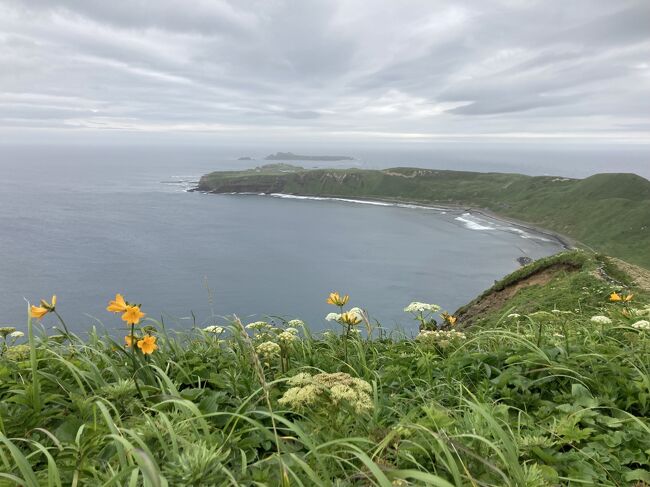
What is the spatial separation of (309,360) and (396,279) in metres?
78.5

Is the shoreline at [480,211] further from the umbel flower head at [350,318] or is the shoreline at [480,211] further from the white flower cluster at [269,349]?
the white flower cluster at [269,349]

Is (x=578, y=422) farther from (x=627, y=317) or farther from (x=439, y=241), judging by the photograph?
(x=439, y=241)

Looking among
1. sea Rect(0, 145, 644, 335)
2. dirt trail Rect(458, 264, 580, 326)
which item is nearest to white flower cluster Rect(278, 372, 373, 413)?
dirt trail Rect(458, 264, 580, 326)

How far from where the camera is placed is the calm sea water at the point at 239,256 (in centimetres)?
6738

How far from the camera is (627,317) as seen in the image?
573cm

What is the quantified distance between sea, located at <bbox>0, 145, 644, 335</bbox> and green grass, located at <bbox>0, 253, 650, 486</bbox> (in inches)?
1269

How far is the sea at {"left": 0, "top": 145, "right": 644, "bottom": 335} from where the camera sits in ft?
219

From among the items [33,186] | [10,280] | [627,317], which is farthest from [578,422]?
[33,186]

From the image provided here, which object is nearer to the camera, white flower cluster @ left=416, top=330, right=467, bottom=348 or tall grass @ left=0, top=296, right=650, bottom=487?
tall grass @ left=0, top=296, right=650, bottom=487

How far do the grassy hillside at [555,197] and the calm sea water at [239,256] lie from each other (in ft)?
46.2

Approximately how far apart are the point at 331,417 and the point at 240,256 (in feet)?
309

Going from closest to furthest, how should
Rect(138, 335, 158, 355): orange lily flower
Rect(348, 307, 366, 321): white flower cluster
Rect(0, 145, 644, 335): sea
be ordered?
1. Rect(138, 335, 158, 355): orange lily flower
2. Rect(348, 307, 366, 321): white flower cluster
3. Rect(0, 145, 644, 335): sea

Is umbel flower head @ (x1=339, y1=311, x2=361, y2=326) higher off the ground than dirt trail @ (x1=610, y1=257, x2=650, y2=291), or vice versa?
umbel flower head @ (x1=339, y1=311, x2=361, y2=326)

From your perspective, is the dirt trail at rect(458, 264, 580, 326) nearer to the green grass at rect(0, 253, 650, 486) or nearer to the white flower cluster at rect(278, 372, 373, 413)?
the green grass at rect(0, 253, 650, 486)
